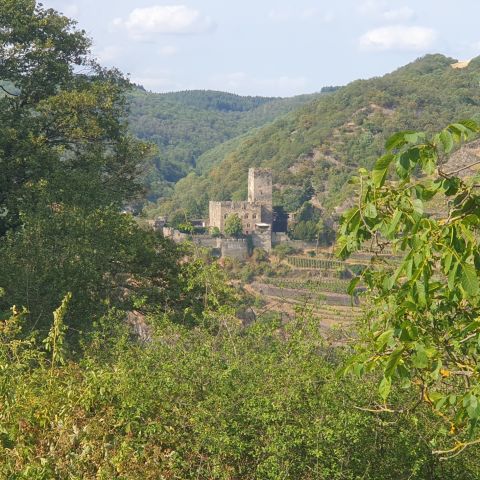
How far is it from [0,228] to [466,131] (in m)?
11.2

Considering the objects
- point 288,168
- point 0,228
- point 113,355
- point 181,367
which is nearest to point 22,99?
point 0,228

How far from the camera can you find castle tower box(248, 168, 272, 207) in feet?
236

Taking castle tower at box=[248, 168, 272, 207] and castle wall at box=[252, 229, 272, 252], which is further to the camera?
castle tower at box=[248, 168, 272, 207]

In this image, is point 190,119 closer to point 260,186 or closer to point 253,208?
point 260,186

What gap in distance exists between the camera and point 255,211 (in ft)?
224

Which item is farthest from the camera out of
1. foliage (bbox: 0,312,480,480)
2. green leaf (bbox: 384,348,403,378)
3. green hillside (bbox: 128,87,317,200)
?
green hillside (bbox: 128,87,317,200)

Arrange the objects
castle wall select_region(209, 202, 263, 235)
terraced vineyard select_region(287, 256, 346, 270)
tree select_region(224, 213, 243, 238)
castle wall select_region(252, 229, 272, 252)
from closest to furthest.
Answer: terraced vineyard select_region(287, 256, 346, 270) < tree select_region(224, 213, 243, 238) < castle wall select_region(252, 229, 272, 252) < castle wall select_region(209, 202, 263, 235)

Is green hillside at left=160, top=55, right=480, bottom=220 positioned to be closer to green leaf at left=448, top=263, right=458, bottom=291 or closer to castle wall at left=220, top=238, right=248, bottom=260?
castle wall at left=220, top=238, right=248, bottom=260

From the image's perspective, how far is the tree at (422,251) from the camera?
126 inches

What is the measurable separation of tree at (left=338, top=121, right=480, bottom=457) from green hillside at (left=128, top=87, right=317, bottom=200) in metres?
107

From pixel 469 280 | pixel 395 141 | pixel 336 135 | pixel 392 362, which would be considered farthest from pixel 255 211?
pixel 469 280

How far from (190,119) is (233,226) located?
9894 cm

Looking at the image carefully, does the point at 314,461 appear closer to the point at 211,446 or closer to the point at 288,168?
the point at 211,446

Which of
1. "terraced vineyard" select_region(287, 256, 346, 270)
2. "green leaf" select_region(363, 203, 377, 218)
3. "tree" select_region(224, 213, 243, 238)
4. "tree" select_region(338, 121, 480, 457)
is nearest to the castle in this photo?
"tree" select_region(224, 213, 243, 238)
